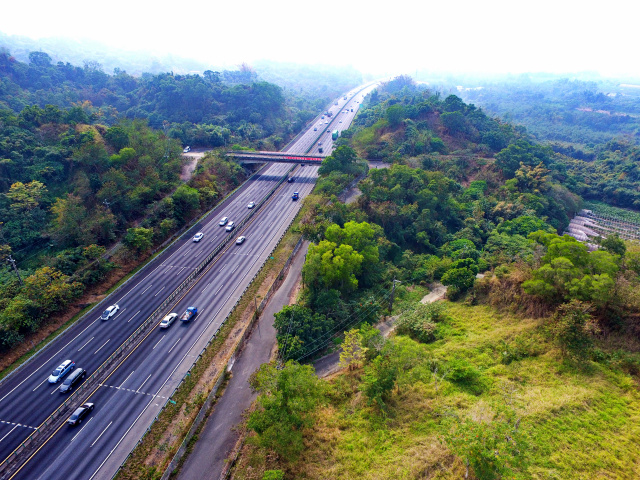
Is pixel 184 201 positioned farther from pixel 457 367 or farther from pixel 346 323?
pixel 457 367

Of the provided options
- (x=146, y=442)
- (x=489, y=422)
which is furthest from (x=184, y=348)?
(x=489, y=422)

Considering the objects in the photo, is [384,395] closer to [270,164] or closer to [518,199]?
[518,199]

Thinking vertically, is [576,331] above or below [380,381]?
above

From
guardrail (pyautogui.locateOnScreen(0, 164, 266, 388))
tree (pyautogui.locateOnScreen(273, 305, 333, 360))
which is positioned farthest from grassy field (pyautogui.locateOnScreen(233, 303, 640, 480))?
guardrail (pyautogui.locateOnScreen(0, 164, 266, 388))

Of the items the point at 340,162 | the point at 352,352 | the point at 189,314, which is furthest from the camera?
the point at 340,162

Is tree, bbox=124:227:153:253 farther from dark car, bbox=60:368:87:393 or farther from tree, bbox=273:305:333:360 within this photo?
tree, bbox=273:305:333:360

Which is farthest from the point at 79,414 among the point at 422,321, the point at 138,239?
the point at 422,321

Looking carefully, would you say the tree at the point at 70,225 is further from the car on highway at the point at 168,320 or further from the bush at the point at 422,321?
the bush at the point at 422,321
